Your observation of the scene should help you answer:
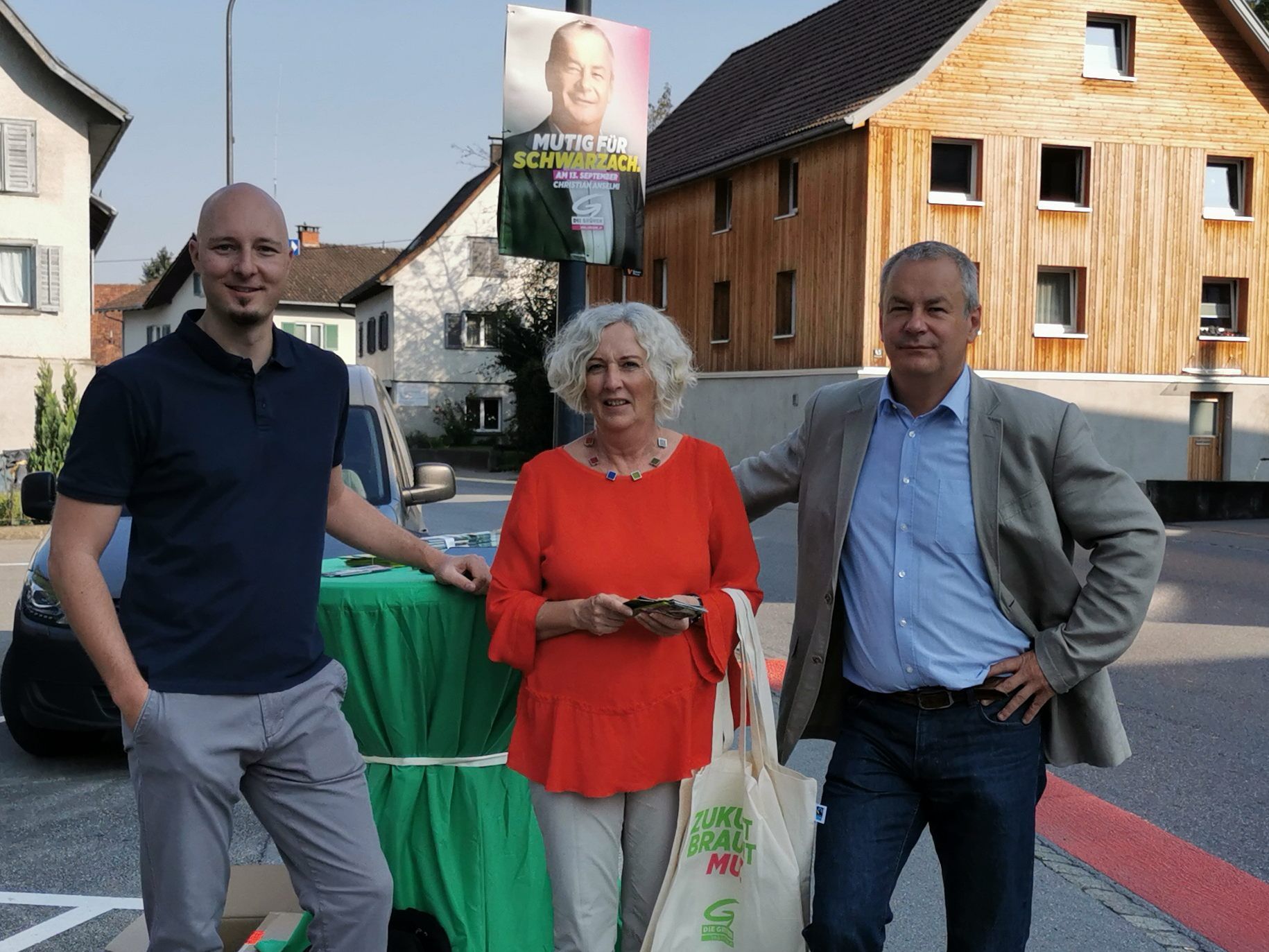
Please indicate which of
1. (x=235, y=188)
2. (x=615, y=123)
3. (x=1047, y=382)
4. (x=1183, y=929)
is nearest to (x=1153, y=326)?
(x=1047, y=382)

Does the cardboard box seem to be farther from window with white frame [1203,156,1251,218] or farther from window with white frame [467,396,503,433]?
window with white frame [467,396,503,433]

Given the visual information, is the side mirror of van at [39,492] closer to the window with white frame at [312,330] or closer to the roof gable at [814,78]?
the roof gable at [814,78]

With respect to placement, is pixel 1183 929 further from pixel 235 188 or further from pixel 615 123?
pixel 615 123

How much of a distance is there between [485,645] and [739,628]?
0.64 m

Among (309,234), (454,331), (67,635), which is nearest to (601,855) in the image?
(67,635)

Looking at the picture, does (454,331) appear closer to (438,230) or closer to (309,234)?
(438,230)

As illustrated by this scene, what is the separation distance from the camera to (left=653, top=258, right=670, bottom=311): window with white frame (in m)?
37.9

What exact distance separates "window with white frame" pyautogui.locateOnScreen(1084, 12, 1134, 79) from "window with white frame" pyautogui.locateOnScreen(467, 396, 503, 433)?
2762cm

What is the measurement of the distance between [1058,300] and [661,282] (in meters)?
12.4

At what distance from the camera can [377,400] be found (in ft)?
25.1

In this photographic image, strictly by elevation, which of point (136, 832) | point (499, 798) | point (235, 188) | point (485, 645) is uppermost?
point (235, 188)

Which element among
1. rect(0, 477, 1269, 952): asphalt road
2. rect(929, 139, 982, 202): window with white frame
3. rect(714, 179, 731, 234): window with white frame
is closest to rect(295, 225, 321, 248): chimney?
rect(714, 179, 731, 234): window with white frame

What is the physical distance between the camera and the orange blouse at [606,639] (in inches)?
117

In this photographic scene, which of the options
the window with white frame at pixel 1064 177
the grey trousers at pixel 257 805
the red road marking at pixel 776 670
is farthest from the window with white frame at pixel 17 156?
the grey trousers at pixel 257 805
